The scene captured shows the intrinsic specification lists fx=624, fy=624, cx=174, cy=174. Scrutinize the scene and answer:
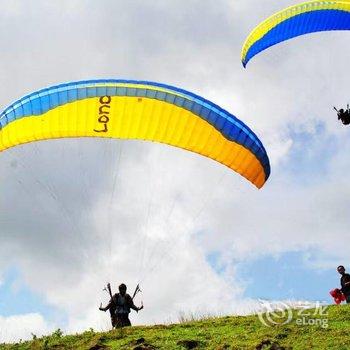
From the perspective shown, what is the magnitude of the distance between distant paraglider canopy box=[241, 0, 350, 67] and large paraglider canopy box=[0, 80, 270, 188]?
26.4ft

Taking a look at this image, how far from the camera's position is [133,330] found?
1577cm

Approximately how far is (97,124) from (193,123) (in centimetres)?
244

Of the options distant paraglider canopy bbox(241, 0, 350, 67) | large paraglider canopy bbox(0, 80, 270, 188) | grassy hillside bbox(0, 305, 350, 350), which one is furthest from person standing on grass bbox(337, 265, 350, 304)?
distant paraglider canopy bbox(241, 0, 350, 67)

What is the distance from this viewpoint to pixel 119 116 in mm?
15648

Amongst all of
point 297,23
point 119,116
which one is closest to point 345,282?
point 119,116

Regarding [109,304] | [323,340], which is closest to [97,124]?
[109,304]

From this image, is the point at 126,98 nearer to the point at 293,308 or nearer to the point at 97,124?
the point at 97,124

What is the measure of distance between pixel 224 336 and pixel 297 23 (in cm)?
1315

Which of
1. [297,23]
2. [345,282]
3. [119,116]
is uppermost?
[297,23]

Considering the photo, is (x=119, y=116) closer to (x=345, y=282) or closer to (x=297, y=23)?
(x=345, y=282)

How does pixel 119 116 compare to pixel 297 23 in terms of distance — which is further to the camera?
pixel 297 23

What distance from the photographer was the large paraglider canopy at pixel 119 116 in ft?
50.6

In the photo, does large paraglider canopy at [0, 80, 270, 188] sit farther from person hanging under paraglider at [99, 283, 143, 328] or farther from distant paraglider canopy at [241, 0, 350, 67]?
distant paraglider canopy at [241, 0, 350, 67]

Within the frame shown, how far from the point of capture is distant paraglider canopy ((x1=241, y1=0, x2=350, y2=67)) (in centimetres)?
2255
